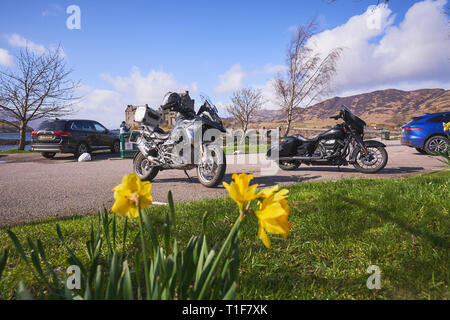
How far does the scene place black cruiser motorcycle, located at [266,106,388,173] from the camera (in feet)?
20.2

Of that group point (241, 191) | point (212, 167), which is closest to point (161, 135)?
point (212, 167)

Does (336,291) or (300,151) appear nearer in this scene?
(336,291)

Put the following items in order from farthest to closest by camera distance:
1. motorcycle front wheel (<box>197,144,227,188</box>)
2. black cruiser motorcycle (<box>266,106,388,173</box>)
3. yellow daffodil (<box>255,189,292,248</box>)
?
1. black cruiser motorcycle (<box>266,106,388,173</box>)
2. motorcycle front wheel (<box>197,144,227,188</box>)
3. yellow daffodil (<box>255,189,292,248</box>)

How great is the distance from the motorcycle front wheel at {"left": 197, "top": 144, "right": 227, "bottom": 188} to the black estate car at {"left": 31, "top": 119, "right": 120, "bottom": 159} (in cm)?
833

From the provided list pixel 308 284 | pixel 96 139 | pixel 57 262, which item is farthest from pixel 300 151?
pixel 96 139

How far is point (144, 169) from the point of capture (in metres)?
5.89

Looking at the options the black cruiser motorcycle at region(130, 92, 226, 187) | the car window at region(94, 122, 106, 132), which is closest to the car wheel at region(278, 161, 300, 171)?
the black cruiser motorcycle at region(130, 92, 226, 187)

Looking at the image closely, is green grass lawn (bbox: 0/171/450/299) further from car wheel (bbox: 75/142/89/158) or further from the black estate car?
car wheel (bbox: 75/142/89/158)

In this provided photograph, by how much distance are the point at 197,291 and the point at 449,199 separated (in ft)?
10.3

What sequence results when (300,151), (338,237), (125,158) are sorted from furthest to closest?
(125,158)
(300,151)
(338,237)

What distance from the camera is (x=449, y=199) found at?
281 cm

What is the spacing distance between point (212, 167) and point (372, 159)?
3965 mm

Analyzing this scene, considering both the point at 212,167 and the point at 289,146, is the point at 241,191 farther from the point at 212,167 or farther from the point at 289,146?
the point at 289,146
